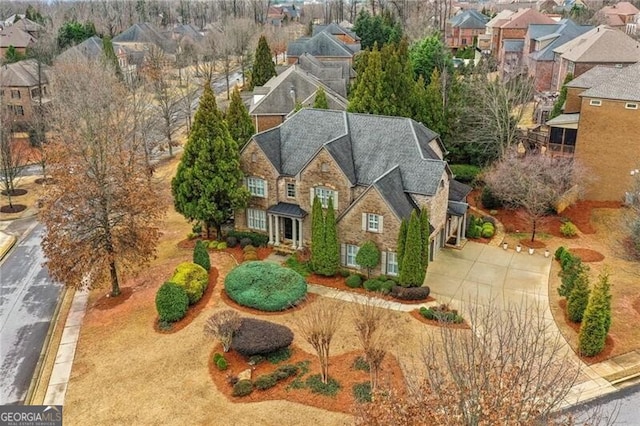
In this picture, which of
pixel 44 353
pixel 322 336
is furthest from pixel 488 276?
pixel 44 353

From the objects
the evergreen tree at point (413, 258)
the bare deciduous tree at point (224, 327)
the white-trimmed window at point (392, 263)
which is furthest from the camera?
the white-trimmed window at point (392, 263)

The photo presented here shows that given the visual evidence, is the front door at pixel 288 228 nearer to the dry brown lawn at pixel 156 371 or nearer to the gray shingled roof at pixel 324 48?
the dry brown lawn at pixel 156 371

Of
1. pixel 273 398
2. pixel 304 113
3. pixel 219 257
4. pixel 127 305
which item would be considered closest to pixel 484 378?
pixel 273 398

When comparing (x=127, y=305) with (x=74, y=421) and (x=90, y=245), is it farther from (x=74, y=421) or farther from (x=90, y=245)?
(x=74, y=421)

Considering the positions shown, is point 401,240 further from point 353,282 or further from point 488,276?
point 488,276

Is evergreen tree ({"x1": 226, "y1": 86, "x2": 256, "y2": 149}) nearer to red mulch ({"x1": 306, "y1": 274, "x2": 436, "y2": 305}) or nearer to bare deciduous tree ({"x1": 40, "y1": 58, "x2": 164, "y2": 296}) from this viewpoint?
bare deciduous tree ({"x1": 40, "y1": 58, "x2": 164, "y2": 296})

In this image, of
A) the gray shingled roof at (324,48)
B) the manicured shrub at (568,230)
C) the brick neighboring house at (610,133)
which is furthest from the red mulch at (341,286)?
the gray shingled roof at (324,48)
